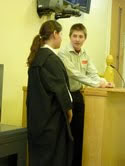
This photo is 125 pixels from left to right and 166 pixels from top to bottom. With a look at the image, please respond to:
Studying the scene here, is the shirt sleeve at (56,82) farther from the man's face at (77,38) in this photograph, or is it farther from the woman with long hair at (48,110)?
the man's face at (77,38)

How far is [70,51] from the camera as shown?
2555 mm

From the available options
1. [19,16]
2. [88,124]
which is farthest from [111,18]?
[88,124]

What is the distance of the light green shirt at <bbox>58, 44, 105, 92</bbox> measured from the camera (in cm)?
234

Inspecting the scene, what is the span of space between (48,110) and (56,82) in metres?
0.18

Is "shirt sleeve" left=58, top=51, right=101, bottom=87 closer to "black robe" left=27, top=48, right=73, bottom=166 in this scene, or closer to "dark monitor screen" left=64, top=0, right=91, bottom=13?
"black robe" left=27, top=48, right=73, bottom=166

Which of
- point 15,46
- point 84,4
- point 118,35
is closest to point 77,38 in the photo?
point 15,46

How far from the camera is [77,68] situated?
257cm

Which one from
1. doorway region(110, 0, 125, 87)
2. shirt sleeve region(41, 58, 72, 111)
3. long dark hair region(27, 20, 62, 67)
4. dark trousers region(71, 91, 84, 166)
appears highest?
doorway region(110, 0, 125, 87)

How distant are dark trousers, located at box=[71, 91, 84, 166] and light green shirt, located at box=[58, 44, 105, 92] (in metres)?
0.10

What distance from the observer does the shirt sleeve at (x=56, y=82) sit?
6.41 feet

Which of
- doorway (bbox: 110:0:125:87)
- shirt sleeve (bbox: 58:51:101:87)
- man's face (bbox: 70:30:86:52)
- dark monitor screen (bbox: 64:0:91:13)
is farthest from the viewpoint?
doorway (bbox: 110:0:125:87)

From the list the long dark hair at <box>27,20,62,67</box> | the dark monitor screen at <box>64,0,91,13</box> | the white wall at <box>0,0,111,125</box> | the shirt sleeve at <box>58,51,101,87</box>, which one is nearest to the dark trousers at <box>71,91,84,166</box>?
the shirt sleeve at <box>58,51,101,87</box>

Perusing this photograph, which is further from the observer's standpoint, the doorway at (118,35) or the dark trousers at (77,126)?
the doorway at (118,35)

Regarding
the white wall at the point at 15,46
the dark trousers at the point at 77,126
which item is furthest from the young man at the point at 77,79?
the white wall at the point at 15,46
